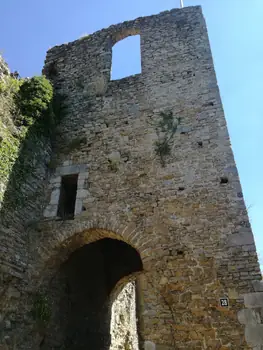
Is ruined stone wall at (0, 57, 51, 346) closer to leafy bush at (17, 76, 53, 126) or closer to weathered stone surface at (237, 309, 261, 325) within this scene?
leafy bush at (17, 76, 53, 126)

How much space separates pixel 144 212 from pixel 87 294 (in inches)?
119

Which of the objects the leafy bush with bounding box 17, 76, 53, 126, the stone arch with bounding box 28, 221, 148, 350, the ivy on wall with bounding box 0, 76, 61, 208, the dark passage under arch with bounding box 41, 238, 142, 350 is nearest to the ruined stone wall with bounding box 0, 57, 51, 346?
the ivy on wall with bounding box 0, 76, 61, 208

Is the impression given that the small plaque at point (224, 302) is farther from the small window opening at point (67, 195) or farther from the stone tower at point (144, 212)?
the small window opening at point (67, 195)

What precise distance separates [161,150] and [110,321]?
497cm

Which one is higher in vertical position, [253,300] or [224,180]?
[224,180]

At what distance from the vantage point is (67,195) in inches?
283

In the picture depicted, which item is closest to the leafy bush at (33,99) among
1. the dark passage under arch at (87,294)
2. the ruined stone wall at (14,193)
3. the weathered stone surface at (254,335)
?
the ruined stone wall at (14,193)

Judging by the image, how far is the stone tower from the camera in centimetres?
494

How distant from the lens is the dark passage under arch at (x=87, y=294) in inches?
244

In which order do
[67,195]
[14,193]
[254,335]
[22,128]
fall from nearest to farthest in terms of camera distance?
[254,335]
[14,193]
[22,128]
[67,195]

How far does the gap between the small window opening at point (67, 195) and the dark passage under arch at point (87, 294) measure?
1033mm

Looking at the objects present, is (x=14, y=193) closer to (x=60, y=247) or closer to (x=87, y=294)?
(x=60, y=247)

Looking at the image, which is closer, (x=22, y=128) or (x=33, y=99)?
(x=22, y=128)

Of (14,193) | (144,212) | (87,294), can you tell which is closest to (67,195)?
(14,193)
